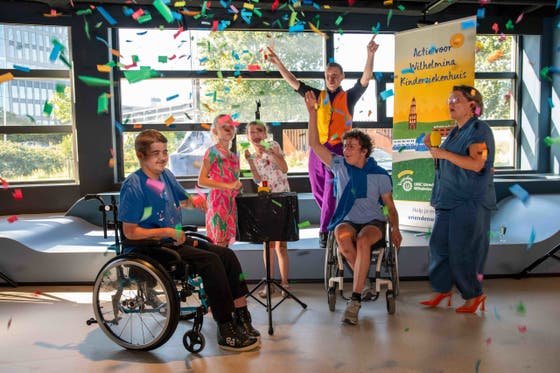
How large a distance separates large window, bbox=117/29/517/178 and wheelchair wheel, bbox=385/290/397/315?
155 inches

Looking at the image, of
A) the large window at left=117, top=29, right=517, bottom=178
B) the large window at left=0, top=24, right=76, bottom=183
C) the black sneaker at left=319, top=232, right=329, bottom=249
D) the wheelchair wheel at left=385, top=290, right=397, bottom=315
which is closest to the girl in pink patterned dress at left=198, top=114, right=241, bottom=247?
the black sneaker at left=319, top=232, right=329, bottom=249

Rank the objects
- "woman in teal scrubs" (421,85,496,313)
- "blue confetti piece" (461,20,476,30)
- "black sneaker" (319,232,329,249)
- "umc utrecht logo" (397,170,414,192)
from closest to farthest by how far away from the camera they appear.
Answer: "woman in teal scrubs" (421,85,496,313)
"black sneaker" (319,232,329,249)
"blue confetti piece" (461,20,476,30)
"umc utrecht logo" (397,170,414,192)

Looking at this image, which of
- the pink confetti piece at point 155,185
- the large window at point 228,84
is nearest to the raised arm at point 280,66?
the pink confetti piece at point 155,185

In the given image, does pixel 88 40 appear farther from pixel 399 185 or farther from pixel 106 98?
pixel 399 185

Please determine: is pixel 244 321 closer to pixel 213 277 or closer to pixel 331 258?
pixel 213 277

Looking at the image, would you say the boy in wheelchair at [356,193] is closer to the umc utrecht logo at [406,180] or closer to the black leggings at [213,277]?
the black leggings at [213,277]

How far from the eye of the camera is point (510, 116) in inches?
291

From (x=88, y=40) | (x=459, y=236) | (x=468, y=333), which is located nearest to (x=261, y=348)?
(x=468, y=333)

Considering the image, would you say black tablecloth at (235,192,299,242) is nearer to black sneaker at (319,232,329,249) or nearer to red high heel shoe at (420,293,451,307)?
black sneaker at (319,232,329,249)

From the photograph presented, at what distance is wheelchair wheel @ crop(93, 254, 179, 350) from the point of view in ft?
8.11

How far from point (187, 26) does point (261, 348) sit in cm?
504

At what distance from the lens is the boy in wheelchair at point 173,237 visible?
2562mm

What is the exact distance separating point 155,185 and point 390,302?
1.73 meters

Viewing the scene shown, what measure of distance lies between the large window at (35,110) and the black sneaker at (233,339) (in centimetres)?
479
